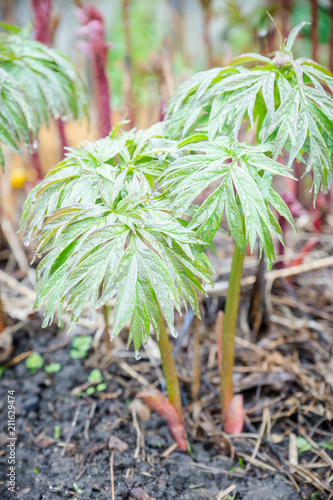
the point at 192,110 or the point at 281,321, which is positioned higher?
the point at 192,110

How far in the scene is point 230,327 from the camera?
103 cm

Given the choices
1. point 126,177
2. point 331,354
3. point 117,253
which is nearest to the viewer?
point 117,253

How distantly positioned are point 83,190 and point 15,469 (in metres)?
0.77

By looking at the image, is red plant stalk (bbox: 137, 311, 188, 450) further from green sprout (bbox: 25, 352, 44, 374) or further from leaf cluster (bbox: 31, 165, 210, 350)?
green sprout (bbox: 25, 352, 44, 374)

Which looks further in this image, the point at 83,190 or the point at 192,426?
the point at 192,426

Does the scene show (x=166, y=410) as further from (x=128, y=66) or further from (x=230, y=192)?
(x=128, y=66)

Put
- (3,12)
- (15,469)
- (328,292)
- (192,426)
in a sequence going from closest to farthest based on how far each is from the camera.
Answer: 1. (15,469)
2. (192,426)
3. (328,292)
4. (3,12)

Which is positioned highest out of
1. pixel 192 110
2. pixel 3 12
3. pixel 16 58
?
pixel 3 12

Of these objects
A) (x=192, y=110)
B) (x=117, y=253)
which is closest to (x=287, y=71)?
(x=192, y=110)

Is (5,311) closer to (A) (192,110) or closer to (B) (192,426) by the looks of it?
(B) (192,426)

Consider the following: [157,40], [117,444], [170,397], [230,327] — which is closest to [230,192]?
[230,327]

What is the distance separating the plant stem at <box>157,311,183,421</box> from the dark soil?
0.48ft

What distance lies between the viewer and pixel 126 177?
0.81 metres

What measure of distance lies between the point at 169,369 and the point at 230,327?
0.19m
